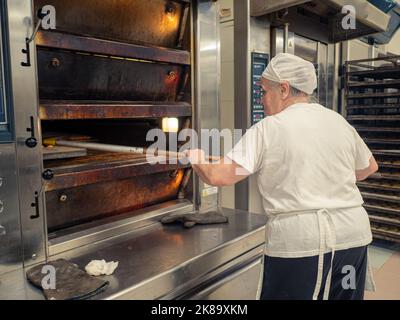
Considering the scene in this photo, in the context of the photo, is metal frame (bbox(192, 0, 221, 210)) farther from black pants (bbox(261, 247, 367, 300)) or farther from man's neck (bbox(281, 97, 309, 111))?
black pants (bbox(261, 247, 367, 300))

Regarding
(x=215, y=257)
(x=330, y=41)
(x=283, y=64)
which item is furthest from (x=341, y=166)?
(x=330, y=41)

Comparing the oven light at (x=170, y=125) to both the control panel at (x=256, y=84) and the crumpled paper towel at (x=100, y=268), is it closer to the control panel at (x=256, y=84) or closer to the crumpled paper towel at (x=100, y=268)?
the control panel at (x=256, y=84)

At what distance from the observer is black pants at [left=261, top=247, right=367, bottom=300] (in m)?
1.38

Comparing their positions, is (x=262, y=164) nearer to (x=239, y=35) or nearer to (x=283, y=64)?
(x=283, y=64)

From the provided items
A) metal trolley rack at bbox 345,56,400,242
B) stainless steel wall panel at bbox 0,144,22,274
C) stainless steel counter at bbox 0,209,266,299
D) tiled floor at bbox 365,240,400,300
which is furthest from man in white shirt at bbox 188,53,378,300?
metal trolley rack at bbox 345,56,400,242

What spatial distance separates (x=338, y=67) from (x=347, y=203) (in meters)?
2.41

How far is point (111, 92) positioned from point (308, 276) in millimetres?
1079

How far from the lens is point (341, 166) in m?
1.40

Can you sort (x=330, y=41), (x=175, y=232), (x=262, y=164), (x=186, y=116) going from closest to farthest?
(x=262, y=164) < (x=175, y=232) < (x=186, y=116) < (x=330, y=41)

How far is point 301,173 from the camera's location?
1335 mm

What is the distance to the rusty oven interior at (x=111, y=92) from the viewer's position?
1.30m

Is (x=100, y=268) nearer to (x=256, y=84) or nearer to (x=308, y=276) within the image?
(x=308, y=276)

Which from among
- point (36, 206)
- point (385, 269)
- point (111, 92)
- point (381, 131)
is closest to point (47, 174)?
point (36, 206)

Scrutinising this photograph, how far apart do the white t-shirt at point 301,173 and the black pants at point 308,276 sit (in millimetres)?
43
